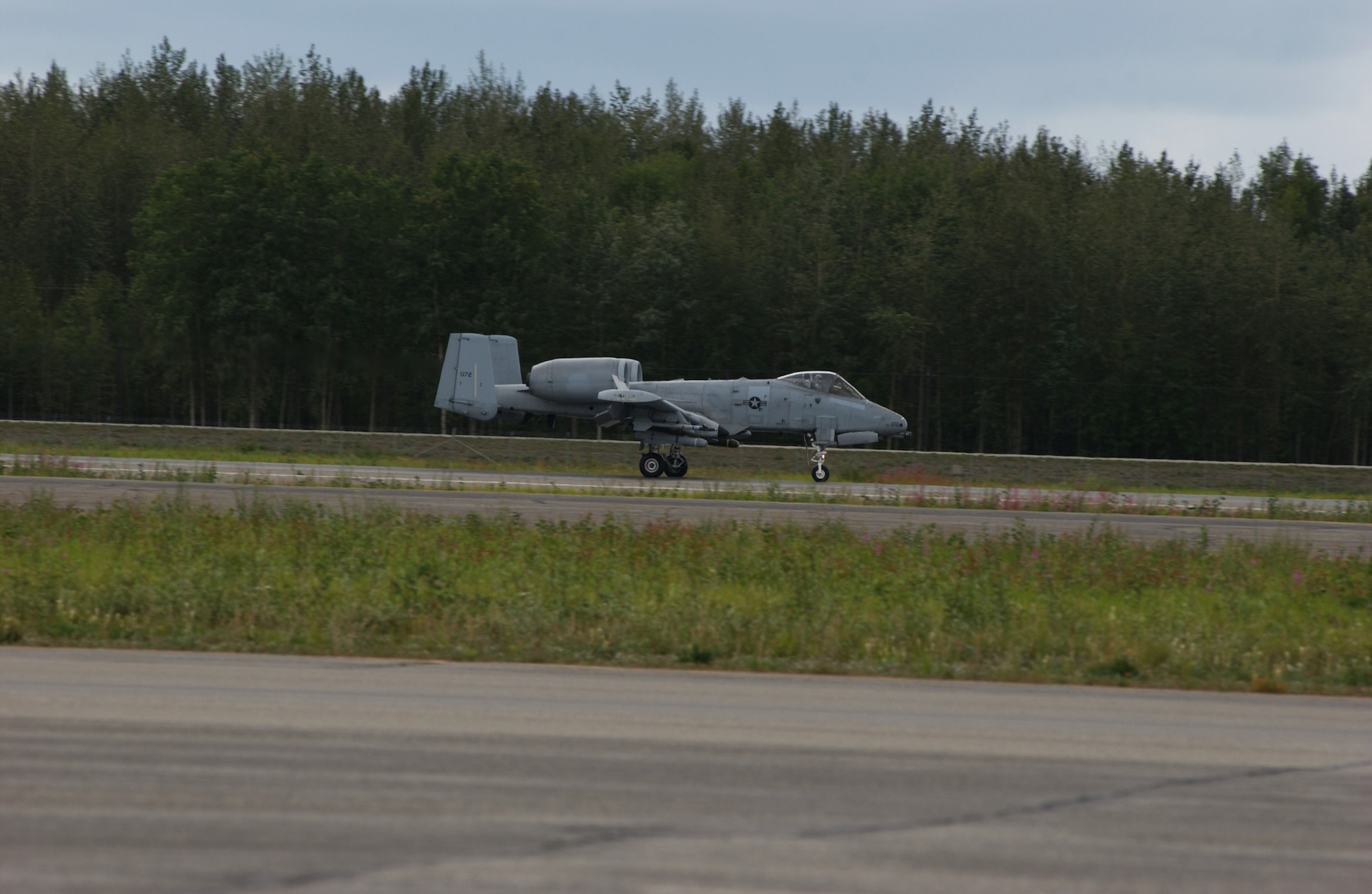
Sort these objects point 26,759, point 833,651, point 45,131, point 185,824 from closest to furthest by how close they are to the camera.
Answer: point 185,824
point 26,759
point 833,651
point 45,131

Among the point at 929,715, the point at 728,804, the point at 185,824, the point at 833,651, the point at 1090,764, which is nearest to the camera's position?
the point at 185,824

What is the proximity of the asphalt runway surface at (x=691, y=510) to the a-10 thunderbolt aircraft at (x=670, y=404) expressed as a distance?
6.64 meters

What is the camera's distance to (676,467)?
1393 inches

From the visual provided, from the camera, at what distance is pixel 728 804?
6402 mm

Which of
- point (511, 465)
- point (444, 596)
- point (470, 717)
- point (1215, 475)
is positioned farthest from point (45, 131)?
point (470, 717)

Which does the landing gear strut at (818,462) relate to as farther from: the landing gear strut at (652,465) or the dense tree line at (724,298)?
the dense tree line at (724,298)

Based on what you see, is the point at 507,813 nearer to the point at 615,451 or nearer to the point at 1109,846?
the point at 1109,846

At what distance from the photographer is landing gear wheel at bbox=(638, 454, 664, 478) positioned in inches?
1391

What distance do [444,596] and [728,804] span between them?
7921mm

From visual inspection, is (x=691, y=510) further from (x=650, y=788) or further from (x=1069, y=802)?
(x=1069, y=802)

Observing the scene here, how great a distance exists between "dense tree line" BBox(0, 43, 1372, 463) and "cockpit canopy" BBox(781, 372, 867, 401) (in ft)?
56.4

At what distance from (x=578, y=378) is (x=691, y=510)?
36.7 feet

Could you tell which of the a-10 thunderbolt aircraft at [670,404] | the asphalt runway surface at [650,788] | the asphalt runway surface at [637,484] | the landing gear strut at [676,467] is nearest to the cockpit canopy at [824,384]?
the a-10 thunderbolt aircraft at [670,404]

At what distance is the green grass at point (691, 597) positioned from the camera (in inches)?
460
